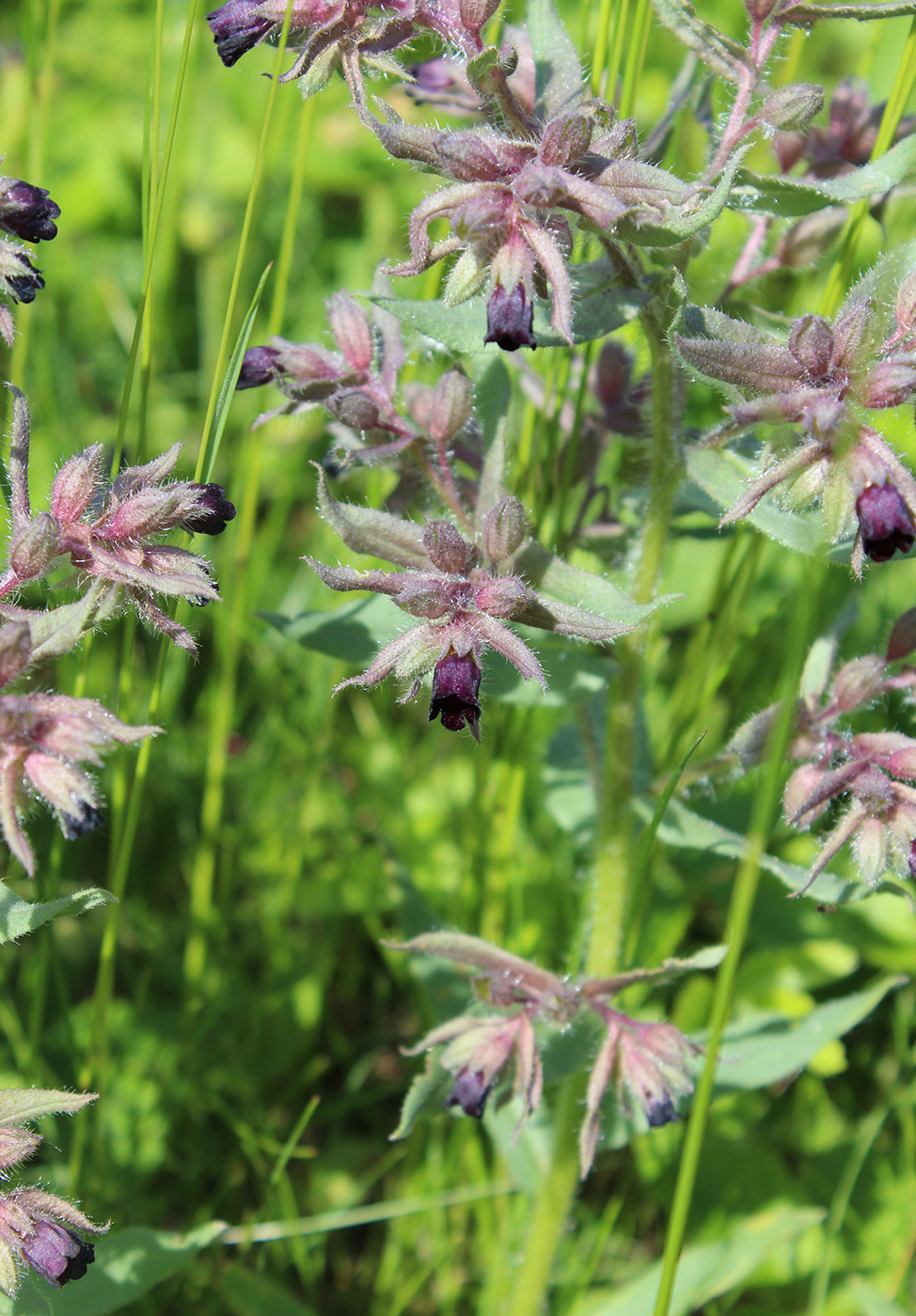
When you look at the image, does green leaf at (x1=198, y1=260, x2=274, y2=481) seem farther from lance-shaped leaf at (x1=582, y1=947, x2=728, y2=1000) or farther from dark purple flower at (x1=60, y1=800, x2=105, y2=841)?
lance-shaped leaf at (x1=582, y1=947, x2=728, y2=1000)

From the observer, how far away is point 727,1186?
2734 mm

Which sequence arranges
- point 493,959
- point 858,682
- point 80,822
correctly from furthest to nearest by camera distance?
point 493,959 < point 858,682 < point 80,822

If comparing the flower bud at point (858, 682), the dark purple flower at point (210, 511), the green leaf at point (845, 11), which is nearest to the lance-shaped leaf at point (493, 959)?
the flower bud at point (858, 682)

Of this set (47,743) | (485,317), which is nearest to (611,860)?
(485,317)

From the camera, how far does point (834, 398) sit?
1586 mm

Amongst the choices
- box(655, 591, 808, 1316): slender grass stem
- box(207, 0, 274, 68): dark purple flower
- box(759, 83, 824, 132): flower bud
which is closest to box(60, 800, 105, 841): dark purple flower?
box(655, 591, 808, 1316): slender grass stem

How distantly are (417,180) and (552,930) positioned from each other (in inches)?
115

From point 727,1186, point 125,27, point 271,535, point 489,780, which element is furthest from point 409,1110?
point 125,27

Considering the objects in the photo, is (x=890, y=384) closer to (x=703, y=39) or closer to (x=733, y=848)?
(x=703, y=39)

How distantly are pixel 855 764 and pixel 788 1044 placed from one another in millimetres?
717

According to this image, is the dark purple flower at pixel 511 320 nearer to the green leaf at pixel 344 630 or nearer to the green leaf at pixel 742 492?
the green leaf at pixel 742 492

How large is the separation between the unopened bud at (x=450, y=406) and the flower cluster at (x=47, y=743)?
31.4 inches

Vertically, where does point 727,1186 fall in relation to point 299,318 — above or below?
below

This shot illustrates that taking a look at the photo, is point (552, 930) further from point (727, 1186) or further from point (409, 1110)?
point (409, 1110)
